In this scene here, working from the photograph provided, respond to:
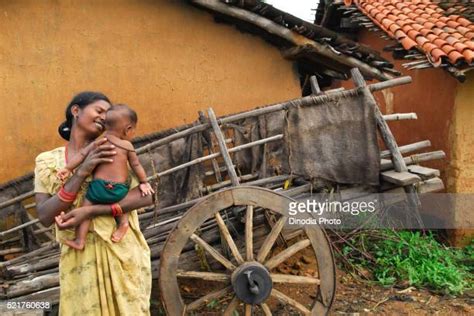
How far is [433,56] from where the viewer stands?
5.69 meters

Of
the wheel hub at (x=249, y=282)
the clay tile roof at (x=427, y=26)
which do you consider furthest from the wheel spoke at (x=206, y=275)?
the clay tile roof at (x=427, y=26)

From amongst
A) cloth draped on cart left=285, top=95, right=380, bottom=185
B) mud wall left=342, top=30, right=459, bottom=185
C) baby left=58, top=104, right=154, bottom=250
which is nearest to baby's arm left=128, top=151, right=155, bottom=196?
baby left=58, top=104, right=154, bottom=250

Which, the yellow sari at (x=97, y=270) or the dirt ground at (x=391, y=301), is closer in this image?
the yellow sari at (x=97, y=270)

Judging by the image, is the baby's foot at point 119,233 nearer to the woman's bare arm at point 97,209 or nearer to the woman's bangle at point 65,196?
the woman's bare arm at point 97,209

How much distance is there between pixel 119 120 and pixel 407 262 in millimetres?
3822

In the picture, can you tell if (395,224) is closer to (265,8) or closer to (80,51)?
(265,8)

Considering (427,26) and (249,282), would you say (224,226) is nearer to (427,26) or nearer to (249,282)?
(249,282)

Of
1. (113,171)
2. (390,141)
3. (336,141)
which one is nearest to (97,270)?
(113,171)

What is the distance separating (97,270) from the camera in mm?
2551

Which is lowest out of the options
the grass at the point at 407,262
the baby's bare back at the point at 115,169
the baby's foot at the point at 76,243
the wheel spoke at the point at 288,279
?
the grass at the point at 407,262

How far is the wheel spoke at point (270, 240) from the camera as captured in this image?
356 centimetres

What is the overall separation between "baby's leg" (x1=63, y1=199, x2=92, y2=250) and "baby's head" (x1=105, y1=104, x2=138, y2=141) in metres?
0.40

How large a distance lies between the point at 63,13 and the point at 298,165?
10.5 feet

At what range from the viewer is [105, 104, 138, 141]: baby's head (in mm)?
2441
